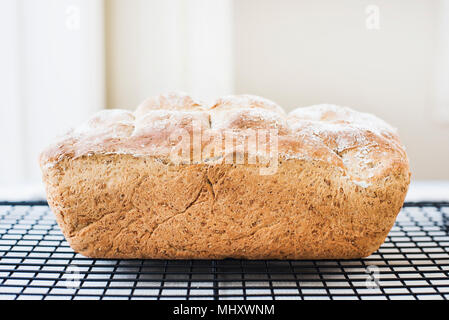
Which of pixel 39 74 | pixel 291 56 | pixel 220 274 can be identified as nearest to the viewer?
pixel 220 274

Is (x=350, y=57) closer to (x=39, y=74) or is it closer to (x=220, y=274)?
(x=39, y=74)

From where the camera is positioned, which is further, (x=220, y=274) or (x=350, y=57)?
(x=350, y=57)

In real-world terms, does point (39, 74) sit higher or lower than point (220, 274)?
higher

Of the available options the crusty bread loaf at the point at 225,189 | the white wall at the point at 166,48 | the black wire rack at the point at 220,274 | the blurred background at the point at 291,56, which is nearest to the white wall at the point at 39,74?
the blurred background at the point at 291,56

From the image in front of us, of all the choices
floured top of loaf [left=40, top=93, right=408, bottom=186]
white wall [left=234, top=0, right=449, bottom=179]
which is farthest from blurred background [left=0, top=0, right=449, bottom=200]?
floured top of loaf [left=40, top=93, right=408, bottom=186]

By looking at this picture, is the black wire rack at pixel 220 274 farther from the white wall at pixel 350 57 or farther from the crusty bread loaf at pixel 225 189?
the white wall at pixel 350 57

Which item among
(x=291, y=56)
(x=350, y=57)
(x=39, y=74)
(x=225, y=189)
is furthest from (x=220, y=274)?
(x=350, y=57)

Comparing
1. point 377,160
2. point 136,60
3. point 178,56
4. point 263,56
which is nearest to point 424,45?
point 263,56
